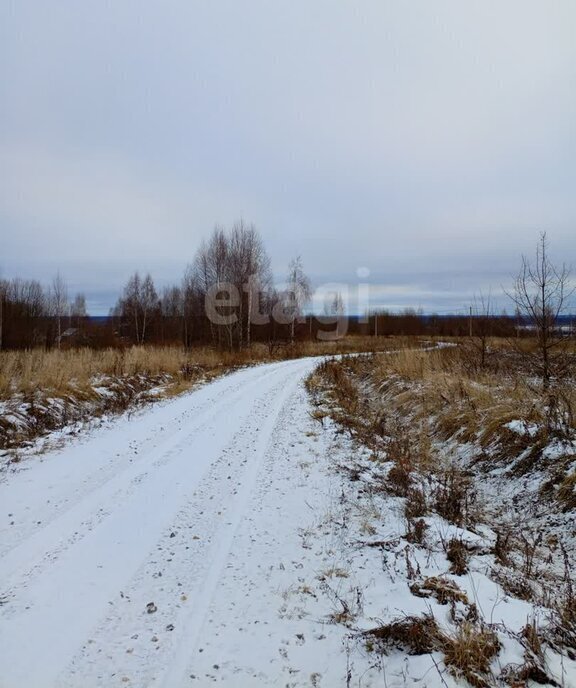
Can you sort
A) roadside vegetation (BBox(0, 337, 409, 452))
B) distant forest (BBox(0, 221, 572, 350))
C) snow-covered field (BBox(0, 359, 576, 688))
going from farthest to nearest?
distant forest (BBox(0, 221, 572, 350)), roadside vegetation (BBox(0, 337, 409, 452)), snow-covered field (BBox(0, 359, 576, 688))

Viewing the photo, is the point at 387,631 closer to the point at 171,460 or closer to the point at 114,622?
the point at 114,622

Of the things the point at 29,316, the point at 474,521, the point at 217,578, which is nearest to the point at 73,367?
the point at 217,578

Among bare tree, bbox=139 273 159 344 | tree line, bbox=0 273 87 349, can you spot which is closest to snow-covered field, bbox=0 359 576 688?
tree line, bbox=0 273 87 349

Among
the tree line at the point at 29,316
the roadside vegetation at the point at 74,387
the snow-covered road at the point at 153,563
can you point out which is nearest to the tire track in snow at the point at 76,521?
the snow-covered road at the point at 153,563

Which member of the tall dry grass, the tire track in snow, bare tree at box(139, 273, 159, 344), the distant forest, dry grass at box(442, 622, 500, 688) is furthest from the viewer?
bare tree at box(139, 273, 159, 344)

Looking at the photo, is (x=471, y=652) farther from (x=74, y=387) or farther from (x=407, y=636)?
(x=74, y=387)

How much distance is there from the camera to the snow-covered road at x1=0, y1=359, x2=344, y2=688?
253 cm

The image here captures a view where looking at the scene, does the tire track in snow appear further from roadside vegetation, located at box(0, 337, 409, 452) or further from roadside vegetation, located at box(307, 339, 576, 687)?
roadside vegetation, located at box(307, 339, 576, 687)

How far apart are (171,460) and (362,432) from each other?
3663 mm

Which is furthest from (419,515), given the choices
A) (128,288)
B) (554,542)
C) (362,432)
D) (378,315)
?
(378,315)

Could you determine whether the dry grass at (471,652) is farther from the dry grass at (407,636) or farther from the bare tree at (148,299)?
the bare tree at (148,299)

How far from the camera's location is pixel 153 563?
3.56 meters

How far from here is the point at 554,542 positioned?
4188mm

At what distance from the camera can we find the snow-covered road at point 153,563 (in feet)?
8.29
